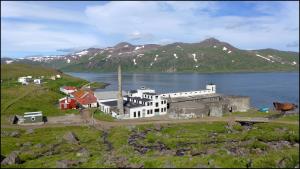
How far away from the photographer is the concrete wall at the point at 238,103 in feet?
308

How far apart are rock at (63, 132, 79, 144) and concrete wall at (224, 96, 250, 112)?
48.1 m

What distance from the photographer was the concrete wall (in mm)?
93750

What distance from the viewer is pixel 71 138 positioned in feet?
197

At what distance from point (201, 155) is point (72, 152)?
19737 mm

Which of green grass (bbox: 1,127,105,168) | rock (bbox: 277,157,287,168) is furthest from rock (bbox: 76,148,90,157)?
rock (bbox: 277,157,287,168)

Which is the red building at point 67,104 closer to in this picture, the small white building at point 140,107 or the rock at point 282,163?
the small white building at point 140,107

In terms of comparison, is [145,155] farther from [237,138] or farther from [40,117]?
[40,117]

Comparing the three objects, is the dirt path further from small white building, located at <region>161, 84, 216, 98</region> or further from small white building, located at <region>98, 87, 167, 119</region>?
small white building, located at <region>161, 84, 216, 98</region>

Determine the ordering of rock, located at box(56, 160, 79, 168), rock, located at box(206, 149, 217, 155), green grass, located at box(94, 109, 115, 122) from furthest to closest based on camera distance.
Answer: green grass, located at box(94, 109, 115, 122), rock, located at box(206, 149, 217, 155), rock, located at box(56, 160, 79, 168)

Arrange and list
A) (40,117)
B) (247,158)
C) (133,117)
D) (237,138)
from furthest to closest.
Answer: (133,117) < (40,117) < (237,138) < (247,158)

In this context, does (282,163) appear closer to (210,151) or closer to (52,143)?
(210,151)

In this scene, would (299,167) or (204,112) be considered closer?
(299,167)

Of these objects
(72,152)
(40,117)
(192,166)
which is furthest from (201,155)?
(40,117)

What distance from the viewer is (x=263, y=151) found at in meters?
51.9
